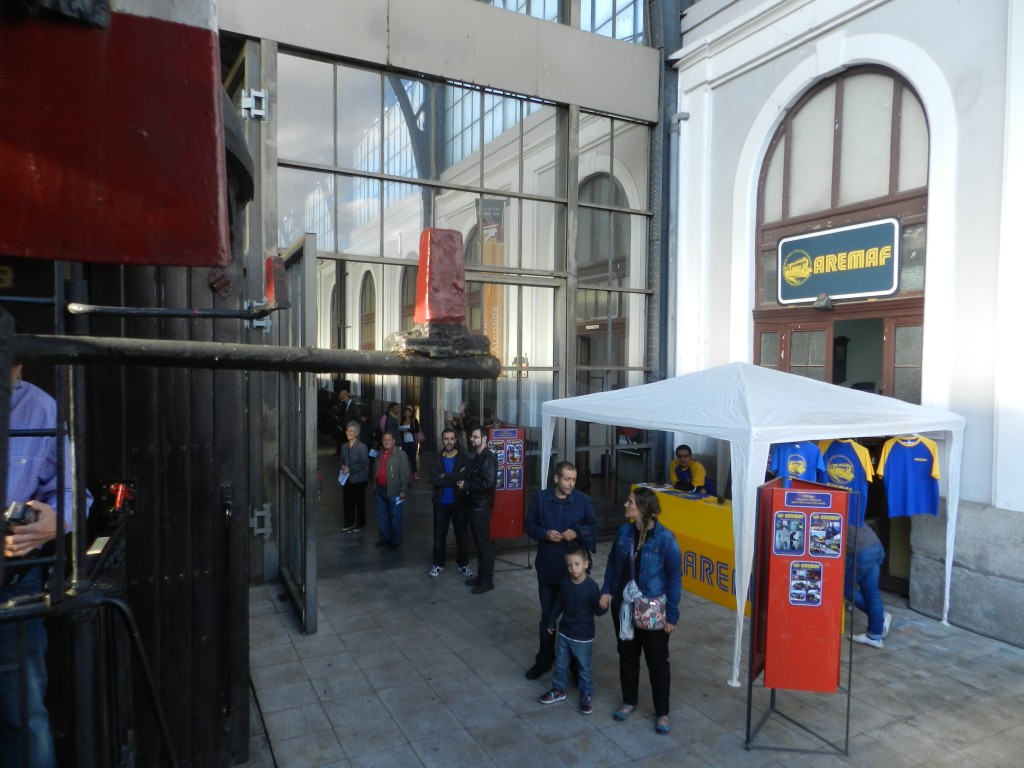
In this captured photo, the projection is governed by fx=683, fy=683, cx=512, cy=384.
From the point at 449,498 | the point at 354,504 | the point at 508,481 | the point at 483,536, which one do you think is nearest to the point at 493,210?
the point at 508,481

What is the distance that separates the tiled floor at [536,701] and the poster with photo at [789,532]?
1354mm

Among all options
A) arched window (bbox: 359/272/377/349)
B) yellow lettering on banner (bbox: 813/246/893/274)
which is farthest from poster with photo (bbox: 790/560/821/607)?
arched window (bbox: 359/272/377/349)

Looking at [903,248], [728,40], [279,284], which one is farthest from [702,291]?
[279,284]

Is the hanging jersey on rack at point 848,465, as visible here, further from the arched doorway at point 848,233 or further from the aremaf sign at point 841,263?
the aremaf sign at point 841,263

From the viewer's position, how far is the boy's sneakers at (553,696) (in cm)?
529

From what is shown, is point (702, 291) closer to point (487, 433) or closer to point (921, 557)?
point (487, 433)

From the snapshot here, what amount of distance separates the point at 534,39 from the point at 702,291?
429cm

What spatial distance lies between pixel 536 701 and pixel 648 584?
140 centimetres

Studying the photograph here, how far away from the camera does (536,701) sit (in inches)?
210

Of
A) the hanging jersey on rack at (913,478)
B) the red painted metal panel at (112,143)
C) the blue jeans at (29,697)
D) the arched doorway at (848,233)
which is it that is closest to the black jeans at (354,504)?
the arched doorway at (848,233)

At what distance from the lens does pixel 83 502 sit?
1966 mm

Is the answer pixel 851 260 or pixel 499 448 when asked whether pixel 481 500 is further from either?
pixel 851 260

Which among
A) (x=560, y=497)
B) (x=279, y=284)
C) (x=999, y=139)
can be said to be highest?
(x=999, y=139)

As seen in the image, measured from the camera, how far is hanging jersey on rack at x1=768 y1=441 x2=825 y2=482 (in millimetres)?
7477
